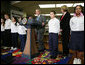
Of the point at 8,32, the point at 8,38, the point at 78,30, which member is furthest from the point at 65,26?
the point at 8,38

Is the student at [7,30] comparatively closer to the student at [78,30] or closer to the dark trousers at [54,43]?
the dark trousers at [54,43]

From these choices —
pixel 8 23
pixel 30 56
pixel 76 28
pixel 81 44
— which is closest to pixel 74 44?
pixel 81 44

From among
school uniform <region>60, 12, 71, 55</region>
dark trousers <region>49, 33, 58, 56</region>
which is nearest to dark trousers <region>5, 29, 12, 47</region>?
dark trousers <region>49, 33, 58, 56</region>

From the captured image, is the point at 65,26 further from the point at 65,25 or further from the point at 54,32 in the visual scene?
the point at 54,32

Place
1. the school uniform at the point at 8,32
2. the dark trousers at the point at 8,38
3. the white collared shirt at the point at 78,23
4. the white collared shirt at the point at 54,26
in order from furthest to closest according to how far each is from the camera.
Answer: the dark trousers at the point at 8,38, the school uniform at the point at 8,32, the white collared shirt at the point at 54,26, the white collared shirt at the point at 78,23

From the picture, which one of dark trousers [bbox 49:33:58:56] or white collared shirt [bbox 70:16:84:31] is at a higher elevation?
white collared shirt [bbox 70:16:84:31]

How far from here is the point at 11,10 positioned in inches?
234

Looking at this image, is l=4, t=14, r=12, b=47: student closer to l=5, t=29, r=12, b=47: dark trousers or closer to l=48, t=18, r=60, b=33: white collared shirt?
l=5, t=29, r=12, b=47: dark trousers

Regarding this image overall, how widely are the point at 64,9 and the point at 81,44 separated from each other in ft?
3.57

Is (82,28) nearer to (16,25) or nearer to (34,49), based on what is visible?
(34,49)

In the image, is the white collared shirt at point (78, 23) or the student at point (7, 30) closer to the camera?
the white collared shirt at point (78, 23)

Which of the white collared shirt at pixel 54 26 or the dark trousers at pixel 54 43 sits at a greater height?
the white collared shirt at pixel 54 26

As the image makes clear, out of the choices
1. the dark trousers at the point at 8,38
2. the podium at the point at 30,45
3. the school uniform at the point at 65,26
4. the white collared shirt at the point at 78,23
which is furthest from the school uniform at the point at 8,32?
the white collared shirt at the point at 78,23

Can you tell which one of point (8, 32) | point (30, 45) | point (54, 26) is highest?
point (54, 26)
